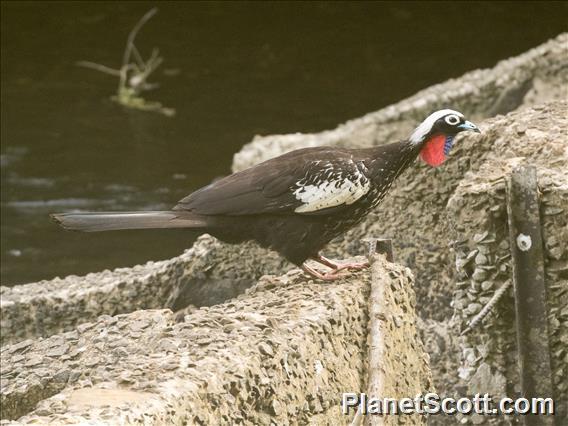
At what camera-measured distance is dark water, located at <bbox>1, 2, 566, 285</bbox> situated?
8.87 m

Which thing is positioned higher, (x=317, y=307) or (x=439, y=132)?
(x=439, y=132)

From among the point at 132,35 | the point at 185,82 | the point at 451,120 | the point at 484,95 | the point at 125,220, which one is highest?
the point at 132,35

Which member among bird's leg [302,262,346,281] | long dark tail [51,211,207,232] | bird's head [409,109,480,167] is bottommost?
bird's leg [302,262,346,281]

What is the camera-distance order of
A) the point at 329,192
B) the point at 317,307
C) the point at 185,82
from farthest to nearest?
the point at 185,82, the point at 329,192, the point at 317,307

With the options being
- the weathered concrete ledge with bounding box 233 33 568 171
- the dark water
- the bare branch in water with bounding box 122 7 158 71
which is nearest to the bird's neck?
the weathered concrete ledge with bounding box 233 33 568 171

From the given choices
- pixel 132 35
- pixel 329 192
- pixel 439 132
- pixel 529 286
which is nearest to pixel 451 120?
pixel 439 132

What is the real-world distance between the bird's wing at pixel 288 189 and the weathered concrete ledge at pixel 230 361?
0.64 feet

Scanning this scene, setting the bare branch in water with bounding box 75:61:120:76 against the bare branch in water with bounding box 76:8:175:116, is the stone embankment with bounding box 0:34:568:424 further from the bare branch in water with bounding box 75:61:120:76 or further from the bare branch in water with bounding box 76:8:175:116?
the bare branch in water with bounding box 75:61:120:76

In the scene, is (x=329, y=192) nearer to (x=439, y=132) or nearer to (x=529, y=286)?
(x=439, y=132)

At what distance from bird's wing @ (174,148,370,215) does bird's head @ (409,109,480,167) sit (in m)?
0.21

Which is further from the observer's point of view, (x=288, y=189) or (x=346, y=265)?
(x=288, y=189)

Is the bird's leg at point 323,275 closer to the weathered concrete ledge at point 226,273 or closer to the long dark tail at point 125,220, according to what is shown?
the long dark tail at point 125,220

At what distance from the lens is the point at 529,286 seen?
4594 mm

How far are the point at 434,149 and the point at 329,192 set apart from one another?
0.38 m
